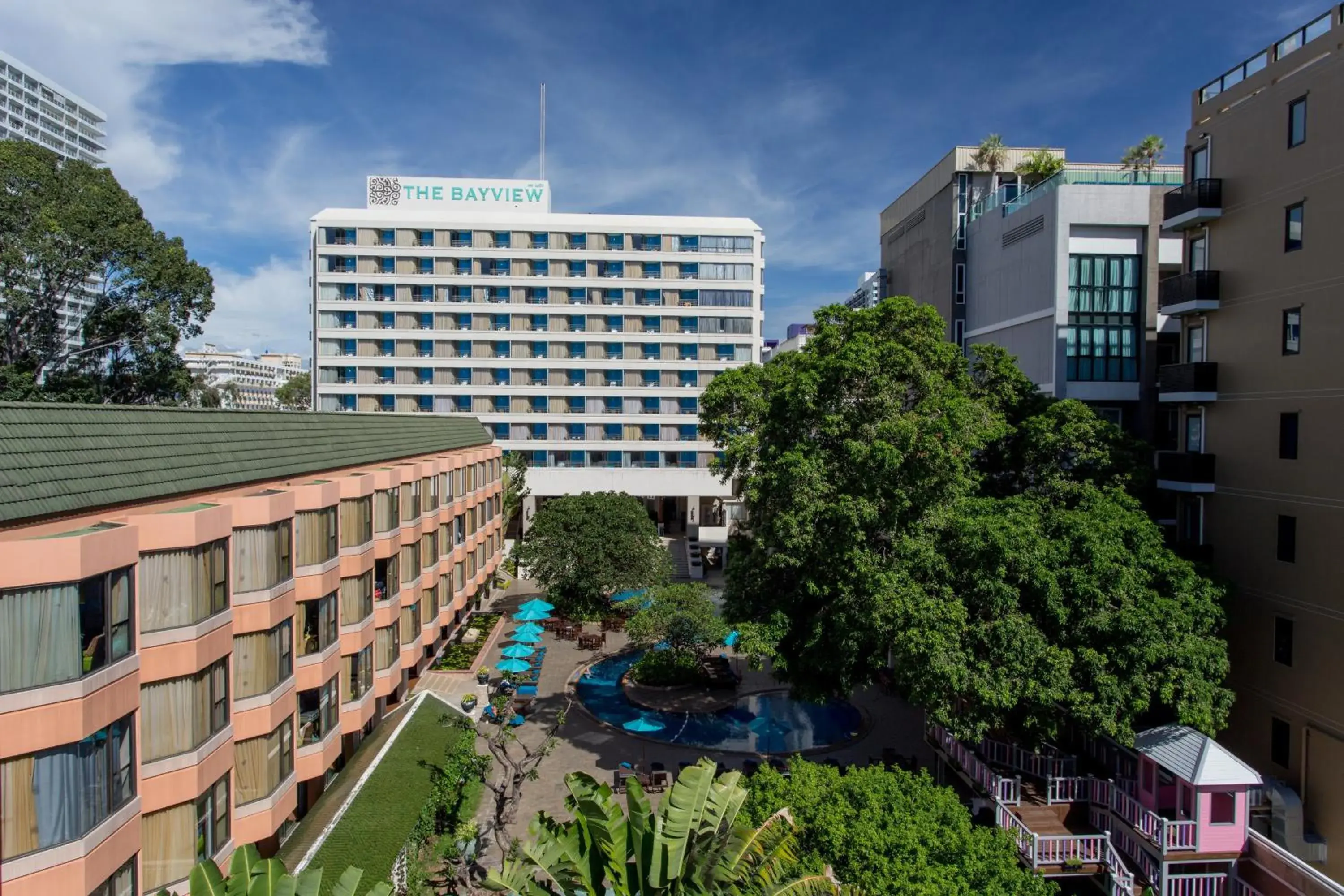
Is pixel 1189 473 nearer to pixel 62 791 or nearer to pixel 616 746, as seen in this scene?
pixel 616 746

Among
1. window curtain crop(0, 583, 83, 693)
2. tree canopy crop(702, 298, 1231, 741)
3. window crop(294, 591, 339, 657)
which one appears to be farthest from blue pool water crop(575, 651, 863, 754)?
window curtain crop(0, 583, 83, 693)

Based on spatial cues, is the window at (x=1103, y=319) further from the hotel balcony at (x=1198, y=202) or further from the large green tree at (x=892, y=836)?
the large green tree at (x=892, y=836)

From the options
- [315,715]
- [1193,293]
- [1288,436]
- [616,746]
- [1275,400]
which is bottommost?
[616,746]

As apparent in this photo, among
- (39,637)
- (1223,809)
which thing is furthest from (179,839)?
(1223,809)

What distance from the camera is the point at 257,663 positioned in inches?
738

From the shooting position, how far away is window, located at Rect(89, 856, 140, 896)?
1326 cm

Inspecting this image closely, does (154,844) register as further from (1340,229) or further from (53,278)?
(53,278)

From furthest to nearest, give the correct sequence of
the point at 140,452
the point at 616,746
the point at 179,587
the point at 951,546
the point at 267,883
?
the point at 616,746
the point at 951,546
the point at 140,452
the point at 179,587
the point at 267,883

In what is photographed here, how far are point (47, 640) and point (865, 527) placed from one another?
2009 cm

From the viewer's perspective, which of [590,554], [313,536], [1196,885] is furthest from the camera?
[590,554]

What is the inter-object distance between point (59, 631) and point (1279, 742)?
98.2 ft

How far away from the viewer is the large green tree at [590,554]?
44344 mm

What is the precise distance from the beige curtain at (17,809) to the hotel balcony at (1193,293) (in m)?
31.7

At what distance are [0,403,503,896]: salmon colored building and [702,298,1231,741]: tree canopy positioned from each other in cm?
1302
